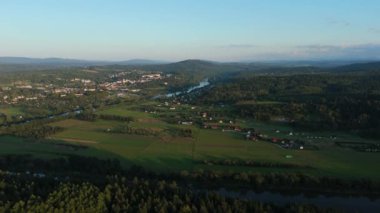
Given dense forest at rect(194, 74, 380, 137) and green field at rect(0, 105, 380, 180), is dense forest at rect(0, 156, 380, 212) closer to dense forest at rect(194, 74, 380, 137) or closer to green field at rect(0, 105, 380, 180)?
green field at rect(0, 105, 380, 180)

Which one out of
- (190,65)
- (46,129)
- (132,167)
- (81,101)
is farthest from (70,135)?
(190,65)

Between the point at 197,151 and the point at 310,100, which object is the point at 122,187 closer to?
the point at 197,151

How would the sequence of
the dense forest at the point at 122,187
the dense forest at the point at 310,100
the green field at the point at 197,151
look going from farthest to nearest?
1. the dense forest at the point at 310,100
2. the green field at the point at 197,151
3. the dense forest at the point at 122,187

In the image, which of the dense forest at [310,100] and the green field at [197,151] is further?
the dense forest at [310,100]

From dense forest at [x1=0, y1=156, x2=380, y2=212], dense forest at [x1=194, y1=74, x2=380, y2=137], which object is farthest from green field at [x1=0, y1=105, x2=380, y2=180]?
A: dense forest at [x1=194, y1=74, x2=380, y2=137]

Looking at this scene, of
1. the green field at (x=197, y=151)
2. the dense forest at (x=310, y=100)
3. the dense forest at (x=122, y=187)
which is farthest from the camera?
the dense forest at (x=310, y=100)

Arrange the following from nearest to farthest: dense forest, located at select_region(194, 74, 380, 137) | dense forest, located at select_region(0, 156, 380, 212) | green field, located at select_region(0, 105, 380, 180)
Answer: dense forest, located at select_region(0, 156, 380, 212) → green field, located at select_region(0, 105, 380, 180) → dense forest, located at select_region(194, 74, 380, 137)

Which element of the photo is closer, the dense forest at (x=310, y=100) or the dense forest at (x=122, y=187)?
the dense forest at (x=122, y=187)

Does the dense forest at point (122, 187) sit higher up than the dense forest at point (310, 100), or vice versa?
the dense forest at point (310, 100)

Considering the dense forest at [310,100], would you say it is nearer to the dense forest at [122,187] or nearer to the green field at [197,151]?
the green field at [197,151]

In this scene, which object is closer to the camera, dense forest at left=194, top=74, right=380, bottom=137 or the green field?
the green field

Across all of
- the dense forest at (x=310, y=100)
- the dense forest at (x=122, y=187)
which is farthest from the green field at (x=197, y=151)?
the dense forest at (x=310, y=100)
